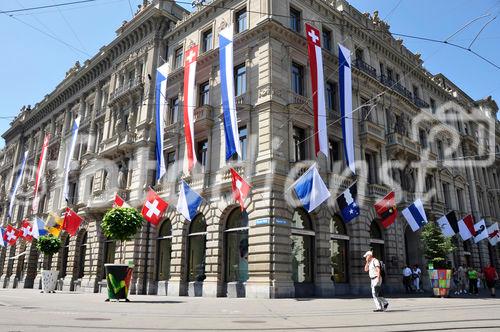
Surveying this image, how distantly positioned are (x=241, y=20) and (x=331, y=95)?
7940 mm

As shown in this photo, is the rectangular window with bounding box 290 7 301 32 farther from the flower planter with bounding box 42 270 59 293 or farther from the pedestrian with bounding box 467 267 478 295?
the flower planter with bounding box 42 270 59 293

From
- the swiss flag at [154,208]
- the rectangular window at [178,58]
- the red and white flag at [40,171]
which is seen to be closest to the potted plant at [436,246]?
the swiss flag at [154,208]

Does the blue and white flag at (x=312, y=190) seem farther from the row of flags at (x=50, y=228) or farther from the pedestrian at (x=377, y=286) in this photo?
the row of flags at (x=50, y=228)

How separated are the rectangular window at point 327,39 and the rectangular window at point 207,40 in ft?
26.6

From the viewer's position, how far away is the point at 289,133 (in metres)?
22.9

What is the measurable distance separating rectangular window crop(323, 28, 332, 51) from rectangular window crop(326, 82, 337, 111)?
273cm

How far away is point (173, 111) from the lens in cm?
→ 2969

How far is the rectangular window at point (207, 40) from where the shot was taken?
94.3ft

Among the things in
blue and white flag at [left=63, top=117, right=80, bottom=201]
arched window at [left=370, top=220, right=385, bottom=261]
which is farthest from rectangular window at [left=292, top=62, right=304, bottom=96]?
blue and white flag at [left=63, top=117, right=80, bottom=201]

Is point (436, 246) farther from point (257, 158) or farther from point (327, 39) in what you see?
point (327, 39)

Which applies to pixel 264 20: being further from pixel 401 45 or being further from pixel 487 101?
pixel 487 101

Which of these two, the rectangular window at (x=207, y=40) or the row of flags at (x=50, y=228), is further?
the rectangular window at (x=207, y=40)

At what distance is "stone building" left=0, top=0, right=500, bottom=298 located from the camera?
22062 millimetres

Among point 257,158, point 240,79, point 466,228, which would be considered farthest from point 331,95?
point 466,228
